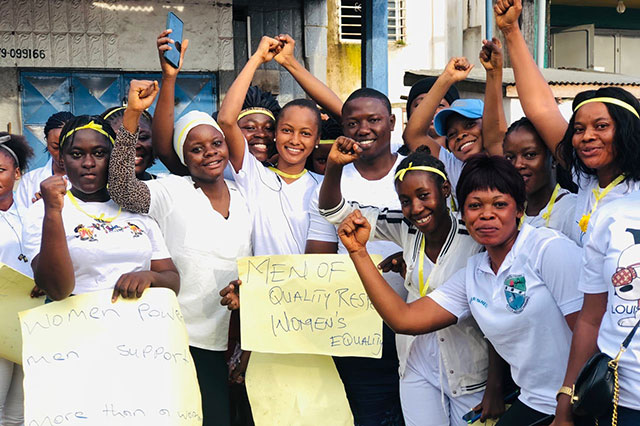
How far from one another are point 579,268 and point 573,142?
0.53 meters

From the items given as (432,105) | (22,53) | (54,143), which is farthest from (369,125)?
(22,53)

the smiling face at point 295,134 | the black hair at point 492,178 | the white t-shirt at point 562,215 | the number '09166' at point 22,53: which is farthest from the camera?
the number '09166' at point 22,53

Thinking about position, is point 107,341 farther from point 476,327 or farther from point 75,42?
point 75,42

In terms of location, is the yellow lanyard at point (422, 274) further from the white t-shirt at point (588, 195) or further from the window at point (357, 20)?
the window at point (357, 20)

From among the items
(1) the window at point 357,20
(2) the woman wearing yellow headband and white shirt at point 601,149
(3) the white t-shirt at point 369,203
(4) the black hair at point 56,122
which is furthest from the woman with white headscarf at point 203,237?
(1) the window at point 357,20

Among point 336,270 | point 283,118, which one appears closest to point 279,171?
point 283,118

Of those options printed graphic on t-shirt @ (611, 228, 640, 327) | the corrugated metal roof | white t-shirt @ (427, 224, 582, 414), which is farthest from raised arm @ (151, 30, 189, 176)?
the corrugated metal roof

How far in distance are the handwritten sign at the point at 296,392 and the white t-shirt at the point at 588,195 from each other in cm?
158

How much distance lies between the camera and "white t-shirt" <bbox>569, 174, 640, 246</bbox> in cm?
301

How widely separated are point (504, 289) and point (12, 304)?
2436mm

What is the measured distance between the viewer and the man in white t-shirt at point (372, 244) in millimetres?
4086

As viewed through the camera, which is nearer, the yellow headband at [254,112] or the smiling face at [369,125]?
the smiling face at [369,125]

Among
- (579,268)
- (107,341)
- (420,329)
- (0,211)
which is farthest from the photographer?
(0,211)

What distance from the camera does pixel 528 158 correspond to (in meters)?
3.59
